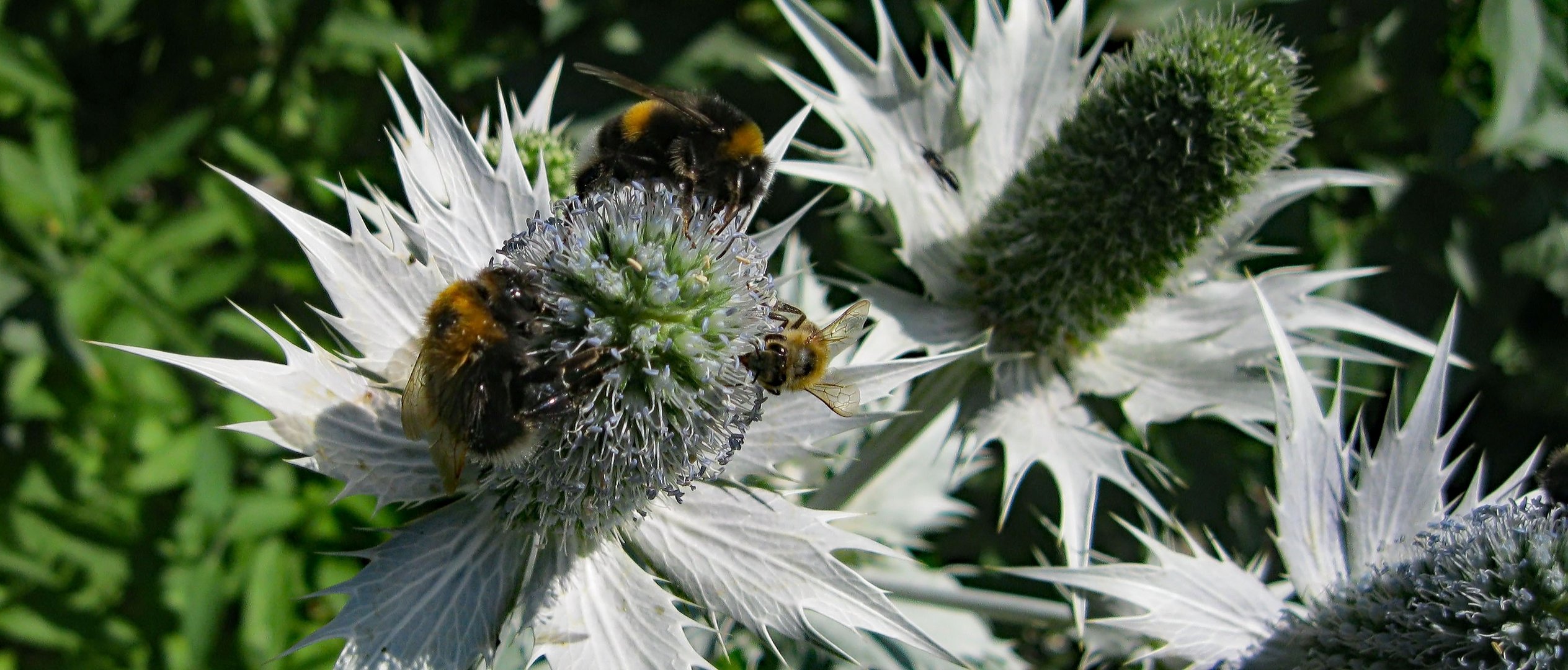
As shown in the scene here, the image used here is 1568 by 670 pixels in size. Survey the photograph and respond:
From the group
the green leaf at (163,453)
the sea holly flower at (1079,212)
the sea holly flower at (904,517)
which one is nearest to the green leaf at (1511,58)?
the sea holly flower at (1079,212)

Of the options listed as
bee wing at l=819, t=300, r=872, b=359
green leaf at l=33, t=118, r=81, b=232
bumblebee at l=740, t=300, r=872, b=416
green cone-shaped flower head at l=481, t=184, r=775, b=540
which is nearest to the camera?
green cone-shaped flower head at l=481, t=184, r=775, b=540

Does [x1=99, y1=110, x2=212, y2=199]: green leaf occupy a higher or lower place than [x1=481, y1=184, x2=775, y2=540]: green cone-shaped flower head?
higher

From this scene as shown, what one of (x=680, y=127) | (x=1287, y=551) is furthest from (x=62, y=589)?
(x=1287, y=551)

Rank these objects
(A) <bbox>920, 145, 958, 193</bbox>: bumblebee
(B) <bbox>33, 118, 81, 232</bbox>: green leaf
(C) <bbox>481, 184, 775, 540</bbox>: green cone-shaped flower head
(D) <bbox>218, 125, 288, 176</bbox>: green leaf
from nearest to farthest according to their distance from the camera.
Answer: (C) <bbox>481, 184, 775, 540</bbox>: green cone-shaped flower head < (A) <bbox>920, 145, 958, 193</bbox>: bumblebee < (B) <bbox>33, 118, 81, 232</bbox>: green leaf < (D) <bbox>218, 125, 288, 176</bbox>: green leaf

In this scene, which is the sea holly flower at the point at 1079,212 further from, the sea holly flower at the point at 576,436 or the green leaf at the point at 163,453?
the green leaf at the point at 163,453

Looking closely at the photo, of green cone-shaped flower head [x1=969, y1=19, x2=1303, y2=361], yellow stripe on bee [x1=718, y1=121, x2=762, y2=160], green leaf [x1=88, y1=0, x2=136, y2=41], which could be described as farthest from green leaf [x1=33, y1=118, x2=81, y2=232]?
green cone-shaped flower head [x1=969, y1=19, x2=1303, y2=361]

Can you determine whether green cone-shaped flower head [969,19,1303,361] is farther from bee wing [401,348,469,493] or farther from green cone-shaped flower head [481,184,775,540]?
bee wing [401,348,469,493]

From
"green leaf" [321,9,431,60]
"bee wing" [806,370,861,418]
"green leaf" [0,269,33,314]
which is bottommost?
"bee wing" [806,370,861,418]

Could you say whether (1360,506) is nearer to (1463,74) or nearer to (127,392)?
(1463,74)
